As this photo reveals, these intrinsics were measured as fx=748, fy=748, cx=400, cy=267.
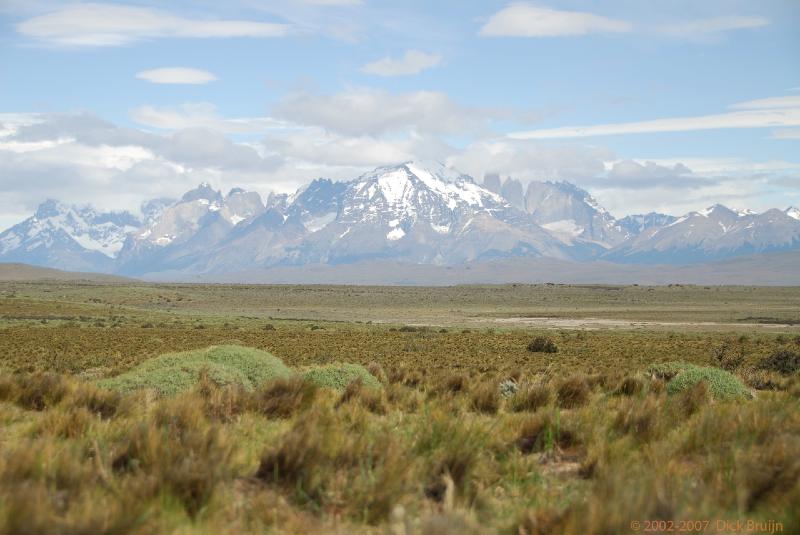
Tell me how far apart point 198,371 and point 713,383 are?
10.3 meters

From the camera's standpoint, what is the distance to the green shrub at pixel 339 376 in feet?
51.4

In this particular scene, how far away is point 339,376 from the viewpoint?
53.1 feet

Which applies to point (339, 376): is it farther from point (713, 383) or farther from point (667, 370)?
point (667, 370)

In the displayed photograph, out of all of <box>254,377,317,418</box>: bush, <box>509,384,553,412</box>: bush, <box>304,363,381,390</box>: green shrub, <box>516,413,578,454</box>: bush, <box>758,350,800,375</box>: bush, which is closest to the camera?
<box>516,413,578,454</box>: bush

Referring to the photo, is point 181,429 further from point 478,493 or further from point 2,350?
point 2,350

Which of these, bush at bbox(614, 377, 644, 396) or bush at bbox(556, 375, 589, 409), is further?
bush at bbox(614, 377, 644, 396)

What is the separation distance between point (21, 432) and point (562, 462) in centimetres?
651

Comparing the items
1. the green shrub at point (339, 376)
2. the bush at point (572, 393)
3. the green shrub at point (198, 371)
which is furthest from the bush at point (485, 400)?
the green shrub at point (198, 371)

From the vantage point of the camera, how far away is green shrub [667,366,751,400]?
14617 millimetres

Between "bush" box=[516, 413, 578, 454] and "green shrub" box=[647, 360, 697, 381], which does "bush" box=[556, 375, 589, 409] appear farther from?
"green shrub" box=[647, 360, 697, 381]

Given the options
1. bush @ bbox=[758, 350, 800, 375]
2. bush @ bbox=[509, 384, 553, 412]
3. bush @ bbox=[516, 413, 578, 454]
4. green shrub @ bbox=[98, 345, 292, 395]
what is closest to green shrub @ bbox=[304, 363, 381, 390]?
green shrub @ bbox=[98, 345, 292, 395]

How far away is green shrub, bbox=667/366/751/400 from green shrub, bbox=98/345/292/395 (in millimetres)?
7935

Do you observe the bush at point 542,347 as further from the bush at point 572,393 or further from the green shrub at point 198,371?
the bush at point 572,393

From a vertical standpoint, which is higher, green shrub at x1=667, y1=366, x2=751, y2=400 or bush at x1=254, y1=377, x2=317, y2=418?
bush at x1=254, y1=377, x2=317, y2=418
